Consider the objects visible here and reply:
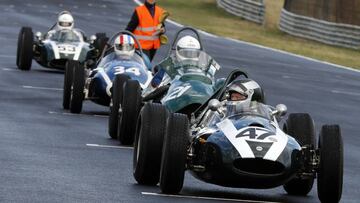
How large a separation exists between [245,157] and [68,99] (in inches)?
421

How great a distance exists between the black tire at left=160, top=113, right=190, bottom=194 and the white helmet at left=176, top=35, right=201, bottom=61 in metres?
5.76

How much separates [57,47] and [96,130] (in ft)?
32.8

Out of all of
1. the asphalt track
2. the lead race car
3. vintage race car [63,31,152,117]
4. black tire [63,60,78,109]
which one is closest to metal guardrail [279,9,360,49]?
the asphalt track

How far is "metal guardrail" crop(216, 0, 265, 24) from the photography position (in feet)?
183

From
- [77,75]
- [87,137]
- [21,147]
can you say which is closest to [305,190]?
[21,147]

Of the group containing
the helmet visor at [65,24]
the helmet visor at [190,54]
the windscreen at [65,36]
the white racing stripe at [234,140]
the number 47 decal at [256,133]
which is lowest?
the windscreen at [65,36]

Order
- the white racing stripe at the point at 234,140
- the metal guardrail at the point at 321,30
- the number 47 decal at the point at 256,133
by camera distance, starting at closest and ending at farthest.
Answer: the white racing stripe at the point at 234,140 < the number 47 decal at the point at 256,133 < the metal guardrail at the point at 321,30

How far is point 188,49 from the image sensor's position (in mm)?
18203

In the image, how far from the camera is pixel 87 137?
60.4 feet

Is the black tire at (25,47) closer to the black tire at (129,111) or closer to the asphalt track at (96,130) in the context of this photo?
the asphalt track at (96,130)

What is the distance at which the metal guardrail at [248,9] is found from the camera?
55781 mm

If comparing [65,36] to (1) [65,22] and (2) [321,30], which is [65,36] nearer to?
(1) [65,22]

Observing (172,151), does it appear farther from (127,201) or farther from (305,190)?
(305,190)

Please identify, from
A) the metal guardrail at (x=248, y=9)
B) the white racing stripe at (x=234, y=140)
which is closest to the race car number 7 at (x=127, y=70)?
the white racing stripe at (x=234, y=140)
